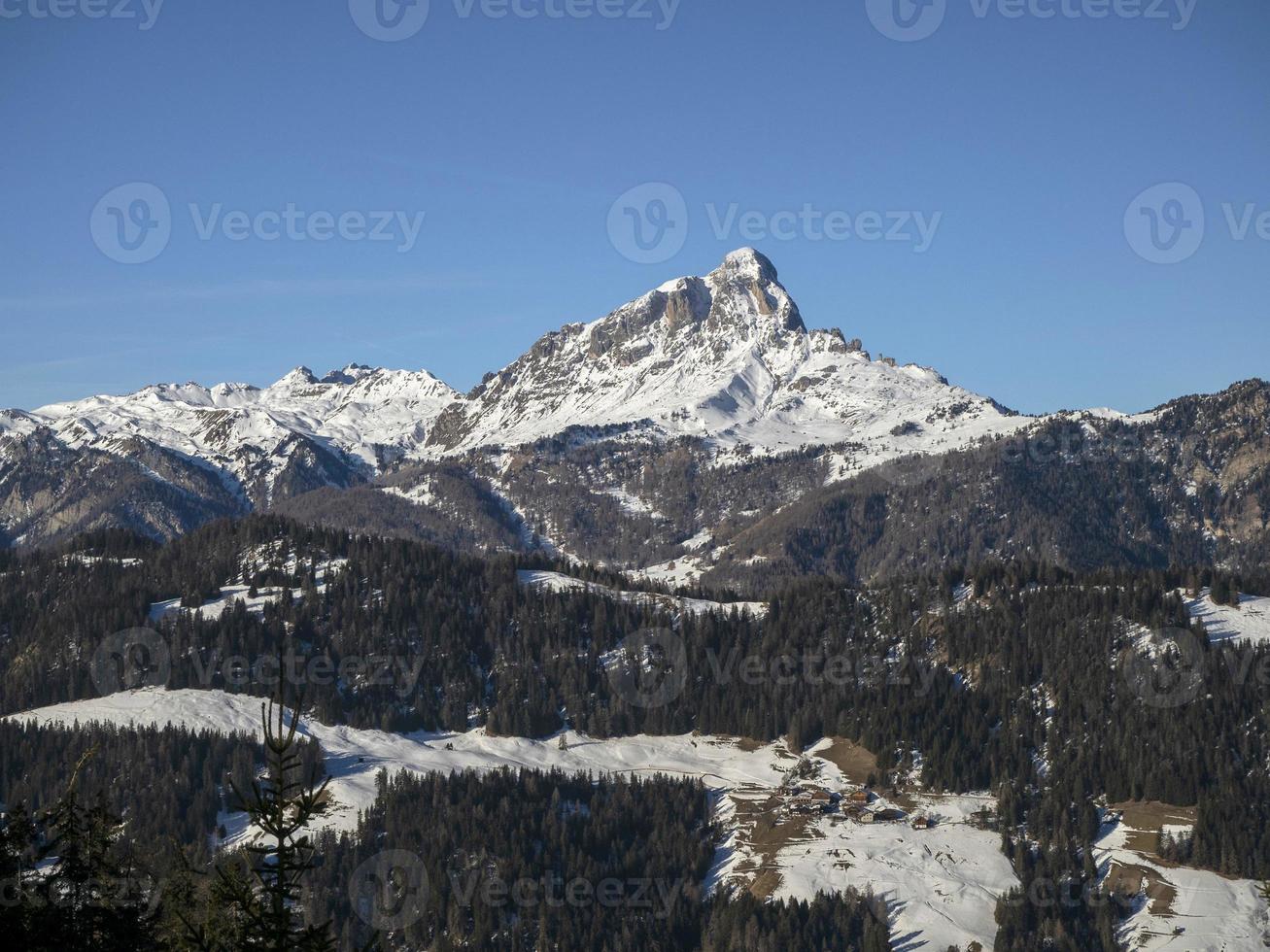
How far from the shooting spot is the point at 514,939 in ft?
586

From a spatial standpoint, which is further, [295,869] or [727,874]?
[727,874]

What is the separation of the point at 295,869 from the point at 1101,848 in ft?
592

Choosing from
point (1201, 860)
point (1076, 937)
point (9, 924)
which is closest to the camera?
point (9, 924)

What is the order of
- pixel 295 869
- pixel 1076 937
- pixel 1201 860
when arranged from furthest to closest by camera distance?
pixel 1201 860 → pixel 1076 937 → pixel 295 869

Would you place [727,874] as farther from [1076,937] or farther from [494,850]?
[1076,937]

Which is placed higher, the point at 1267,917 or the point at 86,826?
the point at 86,826

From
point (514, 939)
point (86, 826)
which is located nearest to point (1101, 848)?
point (514, 939)
